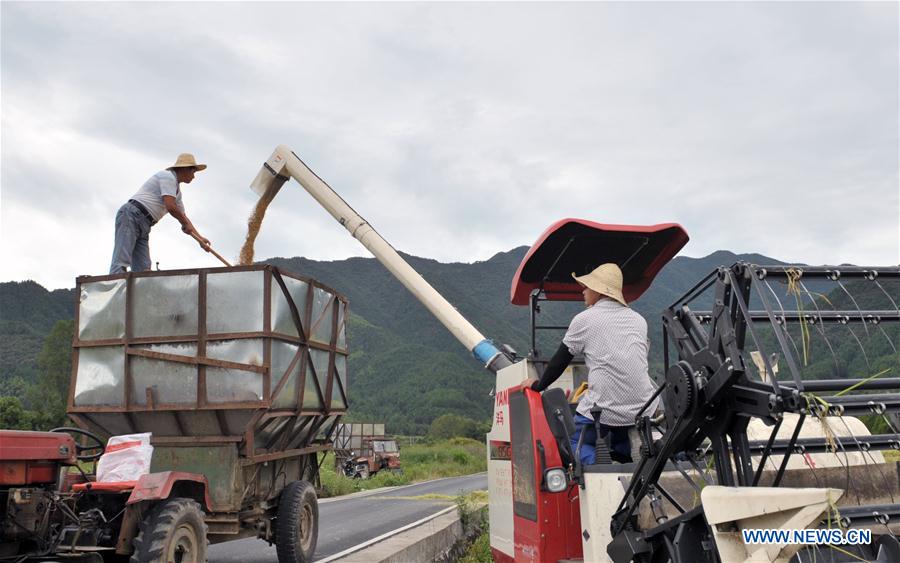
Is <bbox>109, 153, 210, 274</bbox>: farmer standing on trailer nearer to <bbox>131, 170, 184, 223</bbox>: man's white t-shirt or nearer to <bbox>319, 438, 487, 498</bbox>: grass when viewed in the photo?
<bbox>131, 170, 184, 223</bbox>: man's white t-shirt

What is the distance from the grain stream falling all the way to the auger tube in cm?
9

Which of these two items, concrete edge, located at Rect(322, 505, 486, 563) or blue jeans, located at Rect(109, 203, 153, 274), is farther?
blue jeans, located at Rect(109, 203, 153, 274)

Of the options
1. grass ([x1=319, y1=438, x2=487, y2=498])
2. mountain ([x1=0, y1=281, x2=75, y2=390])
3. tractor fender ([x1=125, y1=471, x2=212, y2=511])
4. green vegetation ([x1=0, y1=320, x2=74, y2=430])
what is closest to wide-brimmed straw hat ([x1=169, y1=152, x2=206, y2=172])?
tractor fender ([x1=125, y1=471, x2=212, y2=511])

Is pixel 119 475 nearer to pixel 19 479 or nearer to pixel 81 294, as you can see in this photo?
pixel 19 479

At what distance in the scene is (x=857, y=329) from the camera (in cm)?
381

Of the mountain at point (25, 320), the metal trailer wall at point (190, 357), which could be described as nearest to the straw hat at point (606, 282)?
the metal trailer wall at point (190, 357)

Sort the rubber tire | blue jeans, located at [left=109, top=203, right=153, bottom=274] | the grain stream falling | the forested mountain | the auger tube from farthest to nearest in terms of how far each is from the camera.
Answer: the forested mountain, the auger tube, the grain stream falling, blue jeans, located at [left=109, top=203, right=153, bottom=274], the rubber tire

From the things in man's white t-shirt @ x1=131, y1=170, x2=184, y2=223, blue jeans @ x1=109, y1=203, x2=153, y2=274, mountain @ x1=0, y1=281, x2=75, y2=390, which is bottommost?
blue jeans @ x1=109, y1=203, x2=153, y2=274

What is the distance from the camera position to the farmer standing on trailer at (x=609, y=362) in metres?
4.62

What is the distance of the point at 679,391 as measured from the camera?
12.0 ft

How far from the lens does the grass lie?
86.3ft

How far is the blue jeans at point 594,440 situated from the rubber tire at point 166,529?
3.20 metres

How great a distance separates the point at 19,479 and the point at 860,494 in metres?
5.29

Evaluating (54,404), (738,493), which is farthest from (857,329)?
(54,404)
